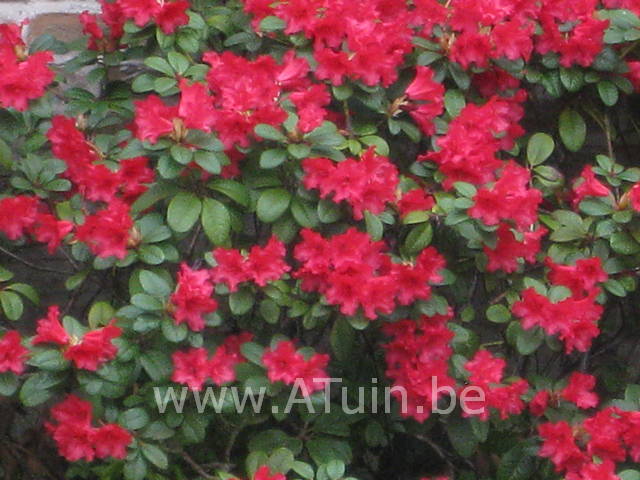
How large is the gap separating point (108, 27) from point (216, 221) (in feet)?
1.93

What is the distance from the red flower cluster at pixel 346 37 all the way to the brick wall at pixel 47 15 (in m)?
0.65

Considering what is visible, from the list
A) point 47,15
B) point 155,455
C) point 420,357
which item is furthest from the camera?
point 47,15

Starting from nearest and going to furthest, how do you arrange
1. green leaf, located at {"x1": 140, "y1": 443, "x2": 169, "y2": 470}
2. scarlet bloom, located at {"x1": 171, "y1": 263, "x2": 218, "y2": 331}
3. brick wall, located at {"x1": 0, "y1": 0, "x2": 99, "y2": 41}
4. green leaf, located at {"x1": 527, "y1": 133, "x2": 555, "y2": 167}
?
scarlet bloom, located at {"x1": 171, "y1": 263, "x2": 218, "y2": 331} → green leaf, located at {"x1": 140, "y1": 443, "x2": 169, "y2": 470} → green leaf, located at {"x1": 527, "y1": 133, "x2": 555, "y2": 167} → brick wall, located at {"x1": 0, "y1": 0, "x2": 99, "y2": 41}

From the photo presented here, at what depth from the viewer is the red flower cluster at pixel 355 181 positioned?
1.82 meters

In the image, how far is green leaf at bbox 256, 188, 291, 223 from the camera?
190cm

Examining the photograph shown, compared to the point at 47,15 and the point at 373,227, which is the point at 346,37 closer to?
the point at 373,227

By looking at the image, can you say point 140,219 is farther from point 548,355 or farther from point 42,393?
point 548,355

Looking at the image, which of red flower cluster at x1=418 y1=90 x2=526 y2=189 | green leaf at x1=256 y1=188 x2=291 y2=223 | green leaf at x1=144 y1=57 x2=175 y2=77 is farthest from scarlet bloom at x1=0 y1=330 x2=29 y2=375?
red flower cluster at x1=418 y1=90 x2=526 y2=189

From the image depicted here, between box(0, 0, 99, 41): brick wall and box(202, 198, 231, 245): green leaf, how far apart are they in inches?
30.6

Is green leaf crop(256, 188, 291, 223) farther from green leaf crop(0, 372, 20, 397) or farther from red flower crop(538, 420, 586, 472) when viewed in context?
red flower crop(538, 420, 586, 472)

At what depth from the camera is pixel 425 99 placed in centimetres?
205

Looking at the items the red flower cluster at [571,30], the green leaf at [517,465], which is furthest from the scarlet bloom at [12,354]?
the red flower cluster at [571,30]

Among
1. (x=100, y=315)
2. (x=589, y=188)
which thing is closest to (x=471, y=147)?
(x=589, y=188)

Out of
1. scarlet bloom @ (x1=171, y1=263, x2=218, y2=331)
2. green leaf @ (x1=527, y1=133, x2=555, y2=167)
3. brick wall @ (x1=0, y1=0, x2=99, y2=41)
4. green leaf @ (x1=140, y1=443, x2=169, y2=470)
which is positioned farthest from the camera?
brick wall @ (x1=0, y1=0, x2=99, y2=41)
